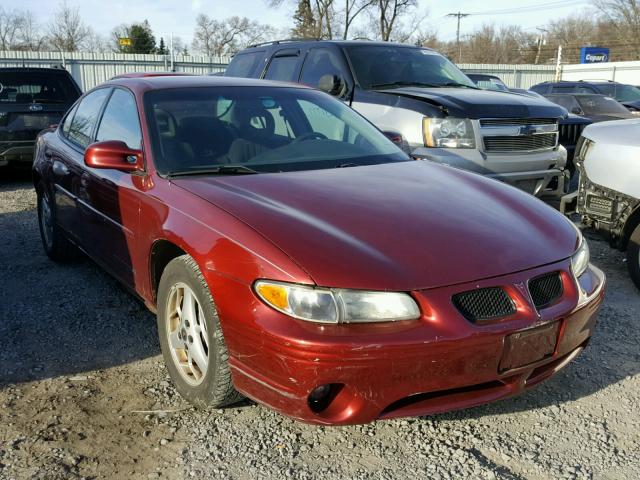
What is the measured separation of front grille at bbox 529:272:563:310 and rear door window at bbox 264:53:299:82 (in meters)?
5.35

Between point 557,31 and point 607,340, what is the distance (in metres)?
78.7

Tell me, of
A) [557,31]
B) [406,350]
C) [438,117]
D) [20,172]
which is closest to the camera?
[406,350]

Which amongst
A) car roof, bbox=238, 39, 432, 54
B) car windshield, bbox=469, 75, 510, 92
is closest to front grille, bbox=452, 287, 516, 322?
car roof, bbox=238, 39, 432, 54

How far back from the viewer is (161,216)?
3115 mm

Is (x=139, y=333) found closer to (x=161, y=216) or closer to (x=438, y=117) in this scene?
(x=161, y=216)

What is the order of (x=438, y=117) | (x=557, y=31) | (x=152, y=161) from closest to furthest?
1. (x=152, y=161)
2. (x=438, y=117)
3. (x=557, y=31)

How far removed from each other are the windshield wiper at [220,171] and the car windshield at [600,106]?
12.2 metres

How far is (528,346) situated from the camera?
253 centimetres

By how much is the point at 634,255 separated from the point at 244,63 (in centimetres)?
566

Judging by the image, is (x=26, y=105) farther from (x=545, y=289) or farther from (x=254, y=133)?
(x=545, y=289)

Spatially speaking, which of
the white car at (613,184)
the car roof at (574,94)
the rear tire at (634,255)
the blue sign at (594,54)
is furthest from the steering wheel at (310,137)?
the blue sign at (594,54)

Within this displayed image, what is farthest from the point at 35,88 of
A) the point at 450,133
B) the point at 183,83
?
the point at 450,133

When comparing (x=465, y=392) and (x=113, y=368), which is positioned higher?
(x=465, y=392)

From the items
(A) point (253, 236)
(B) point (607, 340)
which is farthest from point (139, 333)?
(B) point (607, 340)
